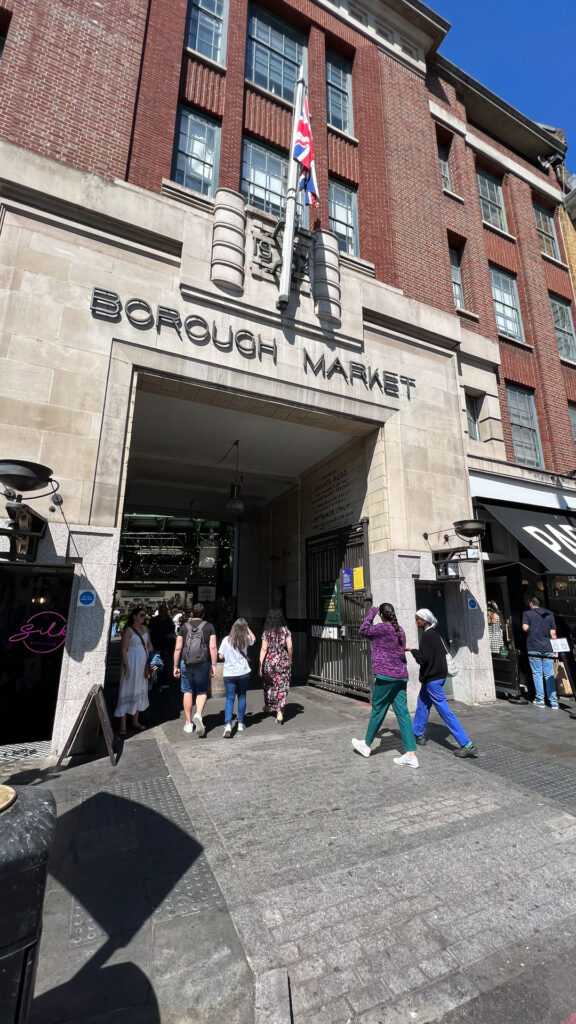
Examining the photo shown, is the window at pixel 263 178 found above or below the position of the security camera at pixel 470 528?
above

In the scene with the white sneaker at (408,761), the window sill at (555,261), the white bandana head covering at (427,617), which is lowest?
the white sneaker at (408,761)

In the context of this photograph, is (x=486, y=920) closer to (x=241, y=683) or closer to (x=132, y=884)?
(x=132, y=884)

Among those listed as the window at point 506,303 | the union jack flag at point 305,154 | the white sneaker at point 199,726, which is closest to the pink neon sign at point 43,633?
the white sneaker at point 199,726

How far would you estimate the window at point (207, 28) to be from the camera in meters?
10.9

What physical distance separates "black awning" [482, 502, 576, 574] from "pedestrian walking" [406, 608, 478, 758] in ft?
13.8

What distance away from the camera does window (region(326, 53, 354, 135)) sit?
484 inches

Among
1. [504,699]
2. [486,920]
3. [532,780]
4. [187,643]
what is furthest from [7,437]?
[504,699]

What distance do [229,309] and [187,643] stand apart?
19.9 feet

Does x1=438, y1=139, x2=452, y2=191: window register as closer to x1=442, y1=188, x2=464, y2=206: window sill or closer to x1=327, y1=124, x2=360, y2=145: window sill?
x1=442, y1=188, x2=464, y2=206: window sill

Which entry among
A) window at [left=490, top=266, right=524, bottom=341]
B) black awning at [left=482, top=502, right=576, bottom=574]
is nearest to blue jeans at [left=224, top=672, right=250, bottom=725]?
black awning at [left=482, top=502, right=576, bottom=574]

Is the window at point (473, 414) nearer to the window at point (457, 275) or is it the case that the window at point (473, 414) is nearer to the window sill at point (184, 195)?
the window at point (457, 275)

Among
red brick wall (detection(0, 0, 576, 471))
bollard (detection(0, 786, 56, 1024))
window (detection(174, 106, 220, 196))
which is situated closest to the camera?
bollard (detection(0, 786, 56, 1024))

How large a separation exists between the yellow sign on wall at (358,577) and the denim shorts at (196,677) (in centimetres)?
425

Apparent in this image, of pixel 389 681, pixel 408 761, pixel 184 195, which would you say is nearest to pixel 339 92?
pixel 184 195
